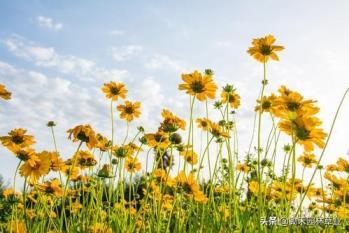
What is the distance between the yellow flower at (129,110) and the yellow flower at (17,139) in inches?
→ 50.1

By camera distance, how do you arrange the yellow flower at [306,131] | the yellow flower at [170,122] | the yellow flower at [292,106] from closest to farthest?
1. the yellow flower at [306,131]
2. the yellow flower at [292,106]
3. the yellow flower at [170,122]

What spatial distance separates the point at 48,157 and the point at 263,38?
1.84 m

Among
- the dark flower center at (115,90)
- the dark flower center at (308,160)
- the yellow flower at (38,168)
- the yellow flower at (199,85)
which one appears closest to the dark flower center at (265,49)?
the yellow flower at (199,85)

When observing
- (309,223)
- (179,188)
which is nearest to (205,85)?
(179,188)

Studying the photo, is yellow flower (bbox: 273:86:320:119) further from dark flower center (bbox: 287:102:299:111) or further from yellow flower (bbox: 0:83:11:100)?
yellow flower (bbox: 0:83:11:100)

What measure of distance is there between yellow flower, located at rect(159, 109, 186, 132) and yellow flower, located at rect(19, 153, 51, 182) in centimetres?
78

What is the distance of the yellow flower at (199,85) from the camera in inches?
117

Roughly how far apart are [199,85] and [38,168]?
50.8 inches

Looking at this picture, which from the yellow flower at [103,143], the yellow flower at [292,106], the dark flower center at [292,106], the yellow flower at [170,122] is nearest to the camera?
the yellow flower at [292,106]

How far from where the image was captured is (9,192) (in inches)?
153

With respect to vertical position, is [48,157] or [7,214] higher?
[48,157]

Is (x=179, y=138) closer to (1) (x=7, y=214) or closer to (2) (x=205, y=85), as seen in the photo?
(2) (x=205, y=85)

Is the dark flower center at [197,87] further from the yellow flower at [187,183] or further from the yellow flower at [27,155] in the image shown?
the yellow flower at [27,155]

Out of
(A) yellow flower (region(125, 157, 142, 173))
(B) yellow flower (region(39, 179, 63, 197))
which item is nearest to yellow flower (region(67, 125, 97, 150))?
(B) yellow flower (region(39, 179, 63, 197))
